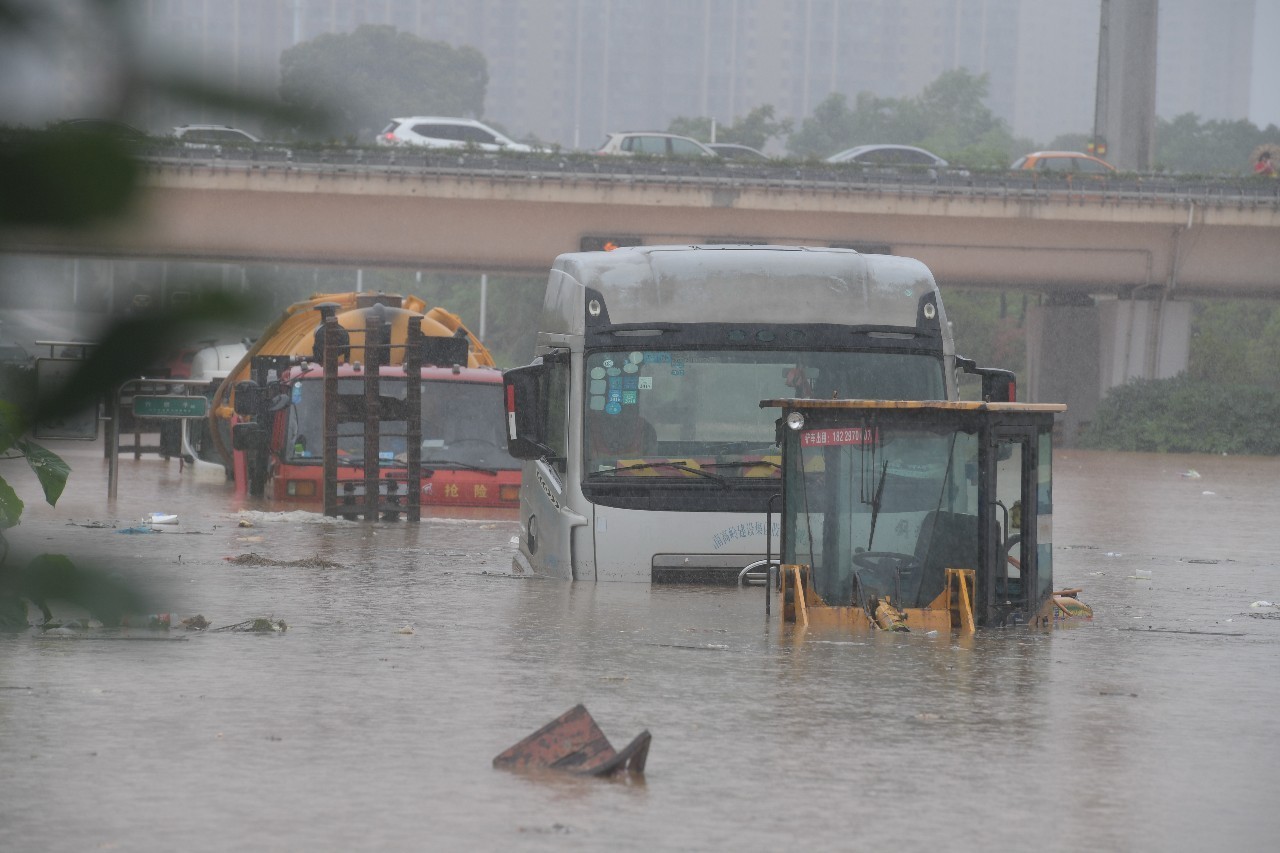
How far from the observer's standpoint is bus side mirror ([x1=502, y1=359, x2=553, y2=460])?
13367 mm

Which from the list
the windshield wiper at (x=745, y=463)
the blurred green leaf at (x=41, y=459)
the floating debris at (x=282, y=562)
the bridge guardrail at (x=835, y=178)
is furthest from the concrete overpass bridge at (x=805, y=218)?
the blurred green leaf at (x=41, y=459)

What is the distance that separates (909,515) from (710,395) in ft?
6.25

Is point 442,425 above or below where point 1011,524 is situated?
below

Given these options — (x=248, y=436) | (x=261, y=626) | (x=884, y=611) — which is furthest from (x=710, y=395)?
(x=248, y=436)

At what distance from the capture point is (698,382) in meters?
13.1

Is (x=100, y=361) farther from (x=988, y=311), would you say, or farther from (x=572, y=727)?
(x=988, y=311)

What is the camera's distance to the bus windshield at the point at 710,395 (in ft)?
42.4

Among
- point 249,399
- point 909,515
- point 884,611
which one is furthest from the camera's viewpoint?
point 249,399

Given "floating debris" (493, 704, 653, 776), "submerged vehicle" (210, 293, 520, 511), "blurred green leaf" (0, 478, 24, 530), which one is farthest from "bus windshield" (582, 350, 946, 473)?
"blurred green leaf" (0, 478, 24, 530)

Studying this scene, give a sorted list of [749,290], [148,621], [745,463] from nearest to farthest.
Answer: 1. [148,621]
2. [745,463]
3. [749,290]

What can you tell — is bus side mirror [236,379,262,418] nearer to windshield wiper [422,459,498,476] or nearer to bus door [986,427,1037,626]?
windshield wiper [422,459,498,476]

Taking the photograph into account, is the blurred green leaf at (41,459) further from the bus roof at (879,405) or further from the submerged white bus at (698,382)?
the submerged white bus at (698,382)

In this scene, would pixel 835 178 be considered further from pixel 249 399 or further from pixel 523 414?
pixel 523 414

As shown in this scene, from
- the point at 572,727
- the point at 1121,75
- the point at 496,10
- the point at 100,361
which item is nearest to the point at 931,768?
the point at 572,727
